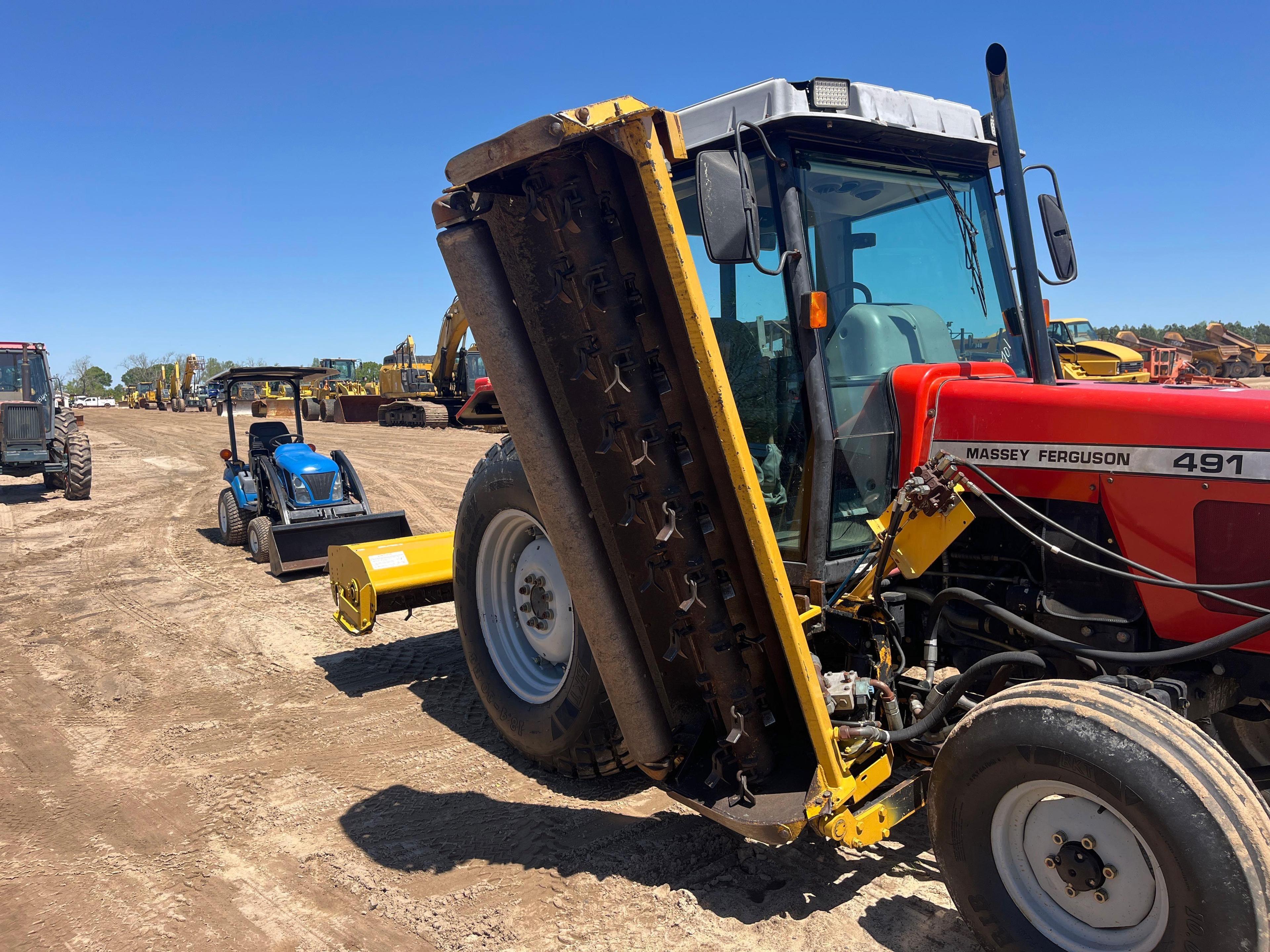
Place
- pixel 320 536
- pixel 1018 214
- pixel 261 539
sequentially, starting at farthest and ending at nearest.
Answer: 1. pixel 261 539
2. pixel 320 536
3. pixel 1018 214

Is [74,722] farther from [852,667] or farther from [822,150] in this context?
[822,150]

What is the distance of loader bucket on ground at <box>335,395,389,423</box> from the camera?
3114 centimetres

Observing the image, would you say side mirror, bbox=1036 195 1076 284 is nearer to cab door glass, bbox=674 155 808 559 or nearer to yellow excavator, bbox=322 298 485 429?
cab door glass, bbox=674 155 808 559

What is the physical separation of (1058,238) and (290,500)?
7.68 metres

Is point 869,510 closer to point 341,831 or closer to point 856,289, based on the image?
point 856,289

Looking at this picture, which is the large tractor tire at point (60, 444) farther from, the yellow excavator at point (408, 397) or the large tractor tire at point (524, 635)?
the large tractor tire at point (524, 635)

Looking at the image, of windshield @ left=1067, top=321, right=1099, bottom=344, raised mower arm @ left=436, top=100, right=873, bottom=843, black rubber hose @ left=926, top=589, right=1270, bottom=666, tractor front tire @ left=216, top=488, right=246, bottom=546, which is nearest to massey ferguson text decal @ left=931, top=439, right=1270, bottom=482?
black rubber hose @ left=926, top=589, right=1270, bottom=666

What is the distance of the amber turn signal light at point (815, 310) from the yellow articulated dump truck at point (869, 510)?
18 mm

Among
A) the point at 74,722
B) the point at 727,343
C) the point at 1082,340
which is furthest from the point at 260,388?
the point at 727,343

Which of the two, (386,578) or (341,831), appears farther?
(386,578)

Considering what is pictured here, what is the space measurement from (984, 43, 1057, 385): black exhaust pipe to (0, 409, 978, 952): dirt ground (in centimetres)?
175

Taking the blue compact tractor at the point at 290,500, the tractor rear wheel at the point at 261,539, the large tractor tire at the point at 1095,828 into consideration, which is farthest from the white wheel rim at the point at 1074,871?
the tractor rear wheel at the point at 261,539

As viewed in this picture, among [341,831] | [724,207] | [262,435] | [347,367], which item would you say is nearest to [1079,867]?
[724,207]

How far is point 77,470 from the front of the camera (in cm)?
1323
